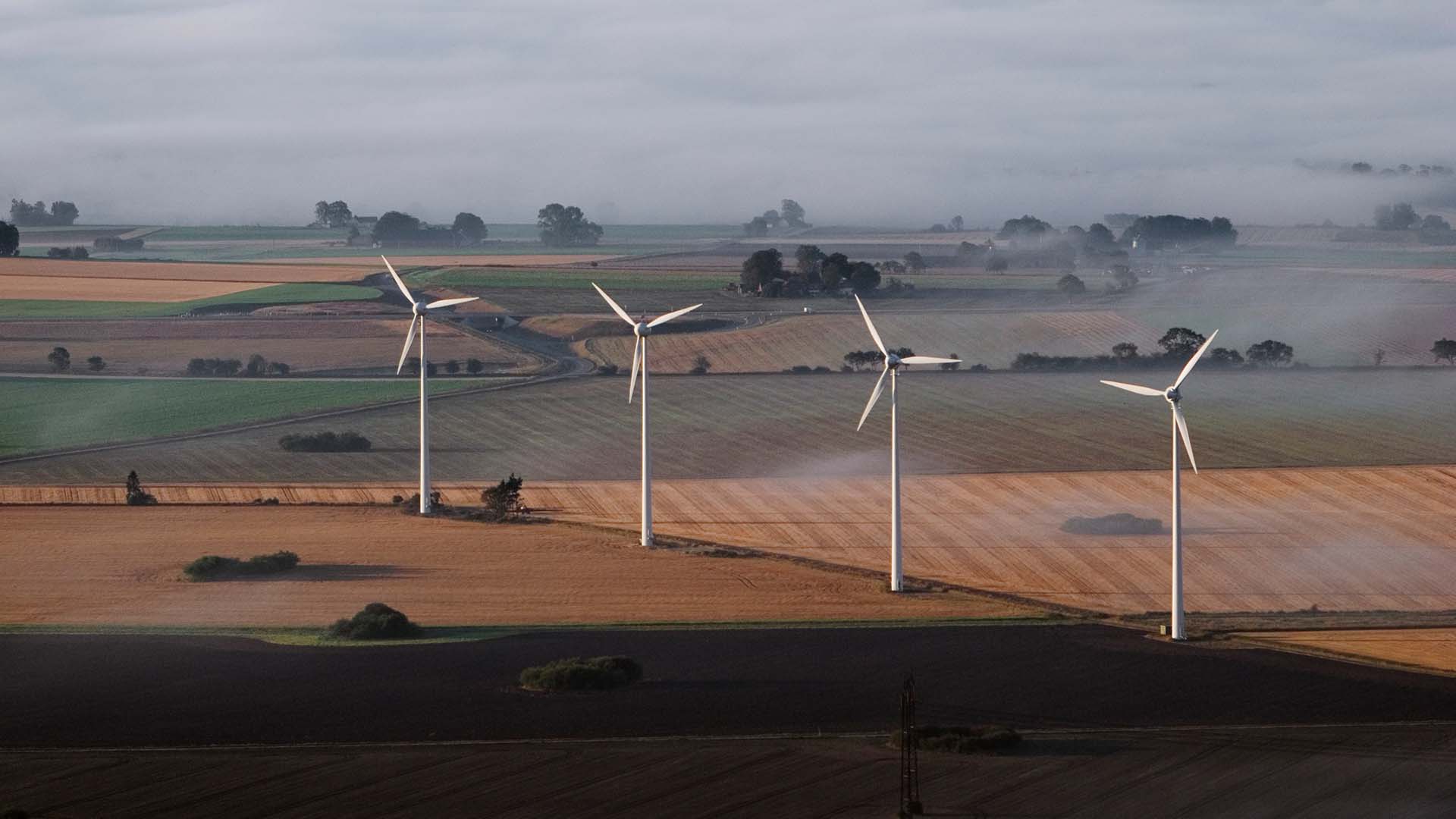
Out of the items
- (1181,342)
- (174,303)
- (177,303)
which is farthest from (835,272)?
(174,303)

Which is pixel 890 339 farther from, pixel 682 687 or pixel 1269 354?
pixel 682 687

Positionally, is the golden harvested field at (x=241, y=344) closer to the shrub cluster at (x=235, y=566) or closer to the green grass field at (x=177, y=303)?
the green grass field at (x=177, y=303)

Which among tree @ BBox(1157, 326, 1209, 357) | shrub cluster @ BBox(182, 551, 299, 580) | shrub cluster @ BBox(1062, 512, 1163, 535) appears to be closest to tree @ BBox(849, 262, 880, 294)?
tree @ BBox(1157, 326, 1209, 357)

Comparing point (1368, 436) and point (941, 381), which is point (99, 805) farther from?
point (941, 381)

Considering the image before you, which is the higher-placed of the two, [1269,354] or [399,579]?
[1269,354]

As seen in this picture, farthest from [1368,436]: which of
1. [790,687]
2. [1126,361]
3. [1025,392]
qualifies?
[790,687]
